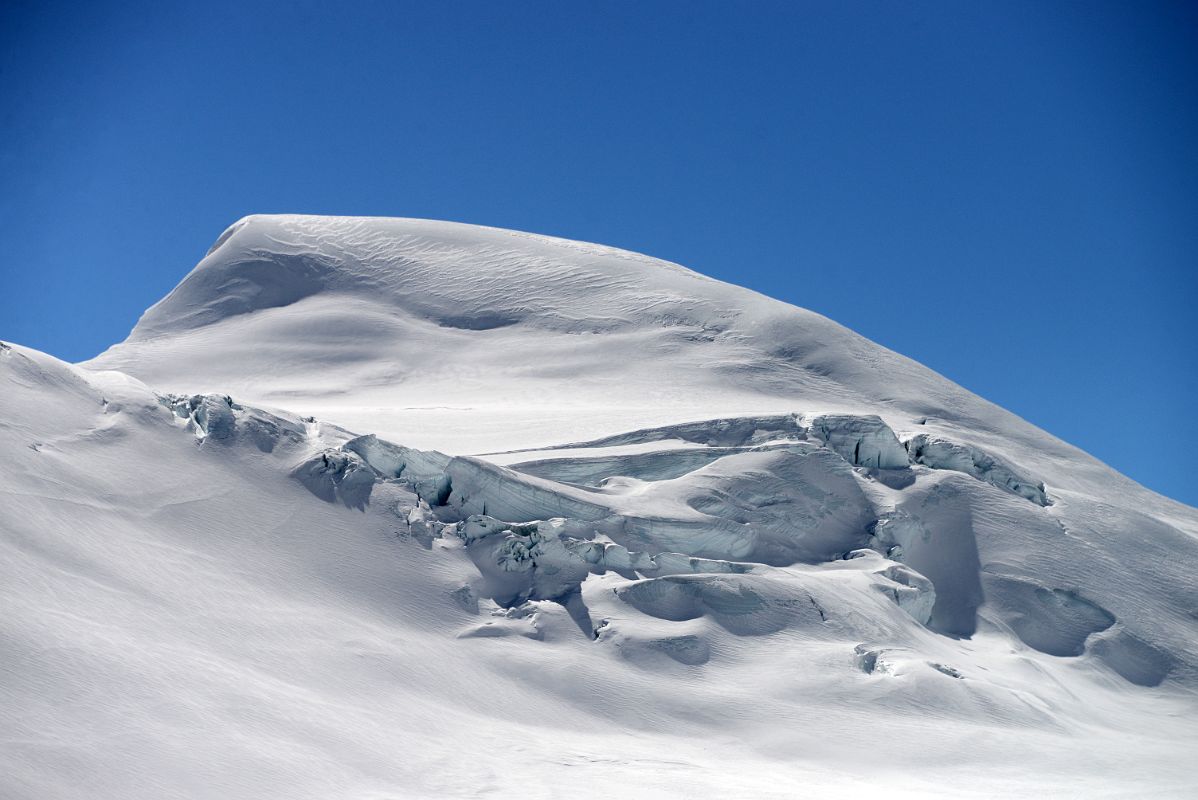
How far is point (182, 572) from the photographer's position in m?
24.2

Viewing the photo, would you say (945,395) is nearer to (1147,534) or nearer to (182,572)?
(1147,534)

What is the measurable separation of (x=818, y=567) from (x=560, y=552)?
8.23 m

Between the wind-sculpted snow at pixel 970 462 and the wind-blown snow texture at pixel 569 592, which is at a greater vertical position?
the wind-sculpted snow at pixel 970 462

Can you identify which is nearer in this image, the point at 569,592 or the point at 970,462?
the point at 569,592

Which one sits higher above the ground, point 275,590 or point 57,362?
point 57,362

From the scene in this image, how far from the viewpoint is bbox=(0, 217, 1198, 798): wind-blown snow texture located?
65.9 feet

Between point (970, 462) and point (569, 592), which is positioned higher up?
point (970, 462)

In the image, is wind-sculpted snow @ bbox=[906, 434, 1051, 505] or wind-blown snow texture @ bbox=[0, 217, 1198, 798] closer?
wind-blown snow texture @ bbox=[0, 217, 1198, 798]

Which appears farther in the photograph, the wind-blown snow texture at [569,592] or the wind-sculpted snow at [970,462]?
the wind-sculpted snow at [970,462]

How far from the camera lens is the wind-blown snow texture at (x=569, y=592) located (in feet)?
65.9

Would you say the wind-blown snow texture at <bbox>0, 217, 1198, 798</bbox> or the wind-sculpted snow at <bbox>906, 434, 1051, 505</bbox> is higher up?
the wind-sculpted snow at <bbox>906, 434, 1051, 505</bbox>

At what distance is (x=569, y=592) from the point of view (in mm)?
28641

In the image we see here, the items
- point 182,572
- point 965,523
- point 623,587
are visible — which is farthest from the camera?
point 965,523

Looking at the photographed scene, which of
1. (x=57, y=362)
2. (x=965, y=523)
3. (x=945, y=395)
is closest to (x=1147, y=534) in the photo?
(x=965, y=523)
